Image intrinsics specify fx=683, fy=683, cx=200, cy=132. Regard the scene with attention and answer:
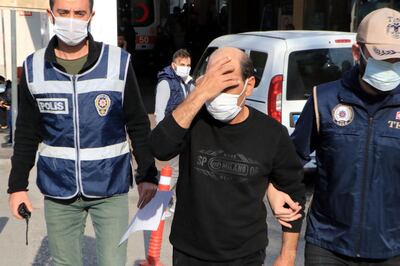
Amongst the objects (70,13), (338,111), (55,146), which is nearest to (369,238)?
(338,111)

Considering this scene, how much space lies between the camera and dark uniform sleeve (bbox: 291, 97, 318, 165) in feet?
9.98

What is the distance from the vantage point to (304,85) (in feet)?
24.3

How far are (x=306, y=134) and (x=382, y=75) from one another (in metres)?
0.43

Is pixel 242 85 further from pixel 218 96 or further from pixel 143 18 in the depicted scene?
pixel 143 18

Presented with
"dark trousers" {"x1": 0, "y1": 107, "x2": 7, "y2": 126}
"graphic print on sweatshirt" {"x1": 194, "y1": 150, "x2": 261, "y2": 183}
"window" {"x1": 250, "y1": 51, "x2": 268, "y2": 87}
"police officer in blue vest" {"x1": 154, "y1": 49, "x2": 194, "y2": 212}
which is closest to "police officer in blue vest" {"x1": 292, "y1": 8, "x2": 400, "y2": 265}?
"graphic print on sweatshirt" {"x1": 194, "y1": 150, "x2": 261, "y2": 183}

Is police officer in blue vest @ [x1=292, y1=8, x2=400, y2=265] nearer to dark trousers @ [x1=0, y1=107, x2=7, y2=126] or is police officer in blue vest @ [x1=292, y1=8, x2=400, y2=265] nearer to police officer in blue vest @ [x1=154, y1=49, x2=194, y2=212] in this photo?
police officer in blue vest @ [x1=154, y1=49, x2=194, y2=212]

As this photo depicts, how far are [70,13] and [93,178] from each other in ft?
2.72

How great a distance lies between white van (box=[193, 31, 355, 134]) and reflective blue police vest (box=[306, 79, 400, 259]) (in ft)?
14.1

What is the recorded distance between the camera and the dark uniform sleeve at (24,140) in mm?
3443

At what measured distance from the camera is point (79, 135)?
3.33m

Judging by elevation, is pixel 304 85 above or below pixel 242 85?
below

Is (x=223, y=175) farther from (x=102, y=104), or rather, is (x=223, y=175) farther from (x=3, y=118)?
(x=3, y=118)

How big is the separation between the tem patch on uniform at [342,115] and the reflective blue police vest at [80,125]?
43.2 inches

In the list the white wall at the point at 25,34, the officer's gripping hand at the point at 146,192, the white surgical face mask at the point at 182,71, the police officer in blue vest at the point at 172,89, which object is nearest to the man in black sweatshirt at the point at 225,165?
the officer's gripping hand at the point at 146,192
